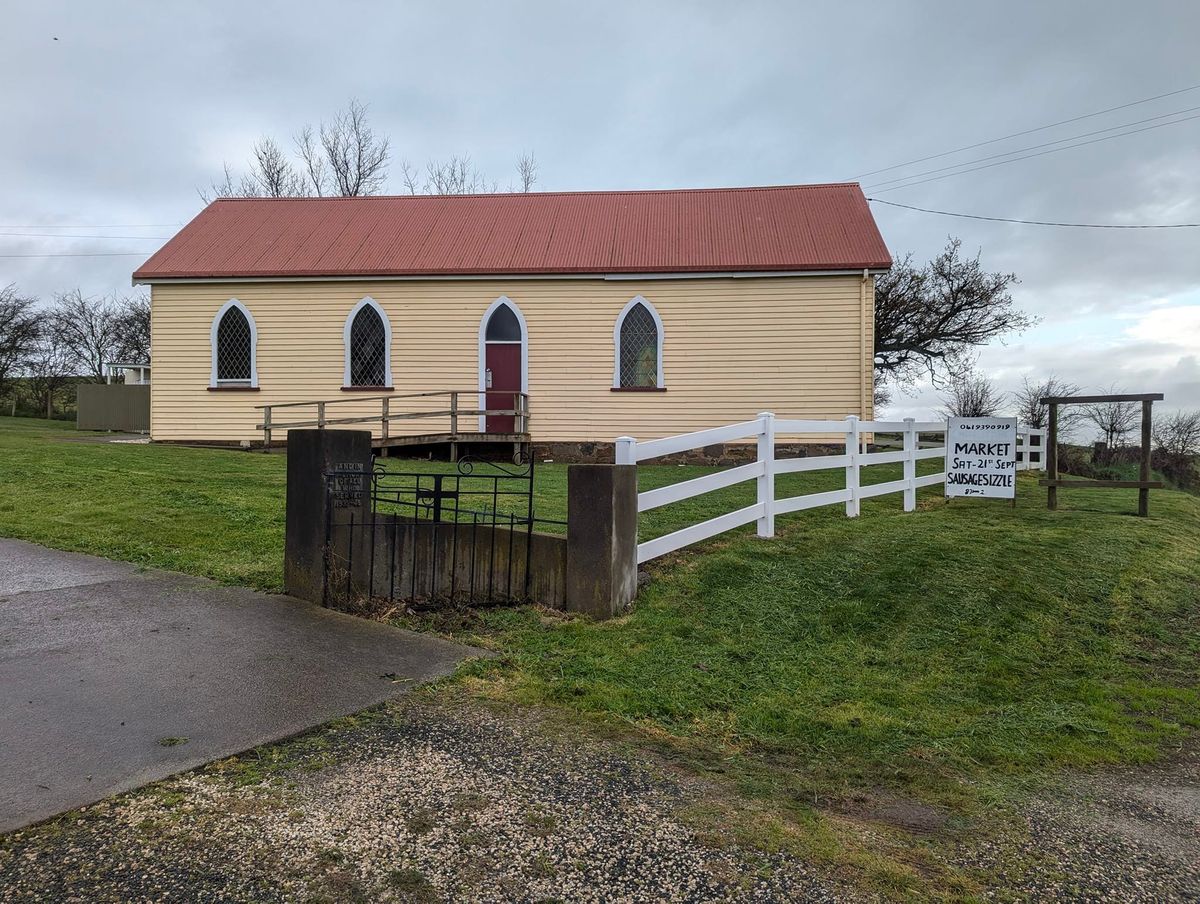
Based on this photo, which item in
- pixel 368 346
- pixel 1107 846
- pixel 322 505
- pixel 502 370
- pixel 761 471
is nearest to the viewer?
pixel 1107 846

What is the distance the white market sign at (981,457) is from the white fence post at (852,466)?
1.67m

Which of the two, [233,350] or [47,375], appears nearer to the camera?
[233,350]

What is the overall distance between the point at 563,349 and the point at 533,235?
129 inches

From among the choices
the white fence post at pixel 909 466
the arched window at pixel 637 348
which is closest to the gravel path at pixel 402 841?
the white fence post at pixel 909 466

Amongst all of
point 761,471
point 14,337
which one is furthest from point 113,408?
point 761,471

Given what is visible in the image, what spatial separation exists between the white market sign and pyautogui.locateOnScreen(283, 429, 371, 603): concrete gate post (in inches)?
306

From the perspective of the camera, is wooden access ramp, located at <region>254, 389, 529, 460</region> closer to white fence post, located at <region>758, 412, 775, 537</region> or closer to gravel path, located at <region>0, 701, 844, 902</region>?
white fence post, located at <region>758, 412, 775, 537</region>

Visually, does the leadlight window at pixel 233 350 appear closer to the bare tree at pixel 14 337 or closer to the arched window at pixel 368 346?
the arched window at pixel 368 346

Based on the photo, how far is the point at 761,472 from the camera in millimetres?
8086

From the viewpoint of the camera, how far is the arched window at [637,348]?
18.6 metres

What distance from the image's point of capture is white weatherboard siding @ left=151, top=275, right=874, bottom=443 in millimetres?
18078

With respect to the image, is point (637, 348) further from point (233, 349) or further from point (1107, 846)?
point (1107, 846)

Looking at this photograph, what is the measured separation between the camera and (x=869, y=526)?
356 inches

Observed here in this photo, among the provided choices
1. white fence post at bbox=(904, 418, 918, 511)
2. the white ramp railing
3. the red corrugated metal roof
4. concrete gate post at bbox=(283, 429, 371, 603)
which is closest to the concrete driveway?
concrete gate post at bbox=(283, 429, 371, 603)
